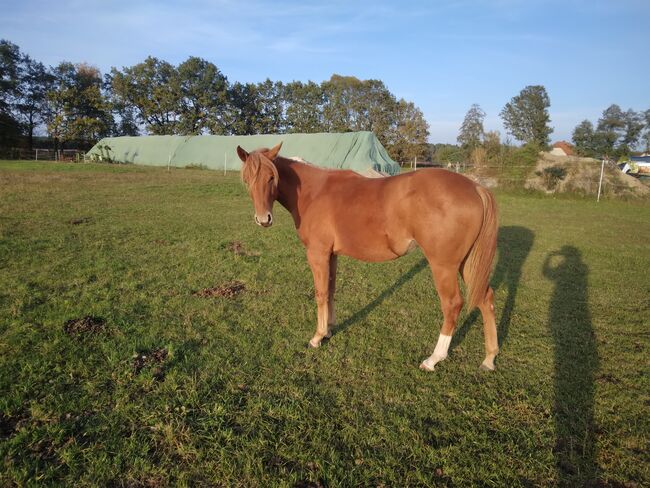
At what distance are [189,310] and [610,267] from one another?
326 inches

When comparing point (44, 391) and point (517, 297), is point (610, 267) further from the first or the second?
point (44, 391)

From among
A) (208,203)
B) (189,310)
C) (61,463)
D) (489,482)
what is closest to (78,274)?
(189,310)

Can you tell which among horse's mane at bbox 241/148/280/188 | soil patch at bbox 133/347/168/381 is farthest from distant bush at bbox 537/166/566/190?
soil patch at bbox 133/347/168/381

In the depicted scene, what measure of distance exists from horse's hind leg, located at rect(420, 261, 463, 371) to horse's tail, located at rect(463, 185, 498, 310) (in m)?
0.15

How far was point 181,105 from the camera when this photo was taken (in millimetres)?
54531

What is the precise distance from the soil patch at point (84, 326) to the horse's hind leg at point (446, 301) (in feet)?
12.0

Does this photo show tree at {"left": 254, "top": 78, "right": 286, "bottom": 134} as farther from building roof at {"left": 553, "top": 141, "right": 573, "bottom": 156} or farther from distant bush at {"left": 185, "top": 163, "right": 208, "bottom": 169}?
building roof at {"left": 553, "top": 141, "right": 573, "bottom": 156}

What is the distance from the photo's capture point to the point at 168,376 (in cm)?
328

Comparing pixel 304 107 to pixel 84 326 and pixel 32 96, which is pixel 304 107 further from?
pixel 84 326

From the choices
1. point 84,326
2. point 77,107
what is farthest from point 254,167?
point 77,107

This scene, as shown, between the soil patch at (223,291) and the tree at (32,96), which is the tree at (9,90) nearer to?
the tree at (32,96)

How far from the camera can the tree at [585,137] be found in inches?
2724

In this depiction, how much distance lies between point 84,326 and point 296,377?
2570 mm

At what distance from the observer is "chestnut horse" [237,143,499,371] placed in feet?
11.1
